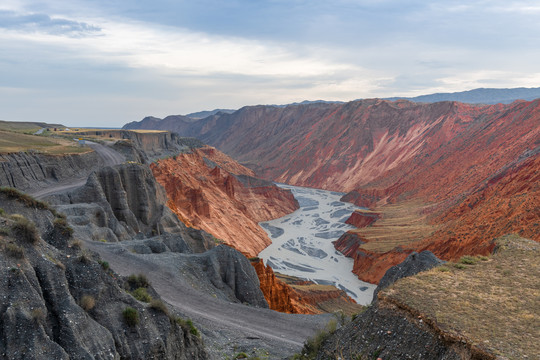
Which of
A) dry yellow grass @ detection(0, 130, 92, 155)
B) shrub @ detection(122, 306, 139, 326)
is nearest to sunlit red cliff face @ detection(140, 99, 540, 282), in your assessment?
dry yellow grass @ detection(0, 130, 92, 155)

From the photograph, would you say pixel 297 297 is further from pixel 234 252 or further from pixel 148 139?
pixel 148 139

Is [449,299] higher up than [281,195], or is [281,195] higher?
[449,299]

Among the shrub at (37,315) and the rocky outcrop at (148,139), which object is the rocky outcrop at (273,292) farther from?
the rocky outcrop at (148,139)

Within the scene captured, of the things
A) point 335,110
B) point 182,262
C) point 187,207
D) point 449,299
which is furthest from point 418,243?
point 335,110

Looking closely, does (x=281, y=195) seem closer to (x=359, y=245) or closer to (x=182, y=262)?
(x=359, y=245)

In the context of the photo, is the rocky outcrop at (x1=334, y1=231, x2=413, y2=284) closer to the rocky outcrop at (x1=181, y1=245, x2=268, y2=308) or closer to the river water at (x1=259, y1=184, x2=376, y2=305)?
the river water at (x1=259, y1=184, x2=376, y2=305)

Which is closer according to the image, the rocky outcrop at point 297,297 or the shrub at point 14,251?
the shrub at point 14,251

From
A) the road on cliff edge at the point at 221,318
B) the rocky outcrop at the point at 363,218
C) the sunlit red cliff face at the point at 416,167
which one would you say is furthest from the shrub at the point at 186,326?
the rocky outcrop at the point at 363,218
